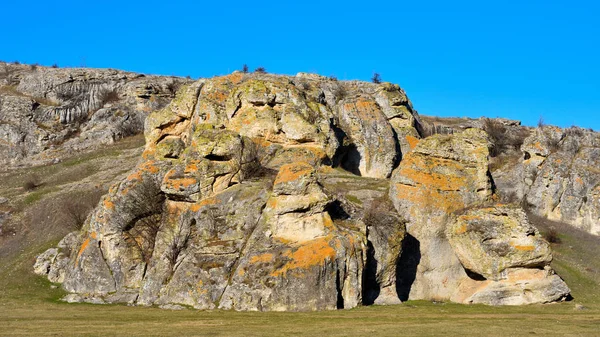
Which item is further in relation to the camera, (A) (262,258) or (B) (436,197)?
(B) (436,197)

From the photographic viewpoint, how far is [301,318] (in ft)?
98.2

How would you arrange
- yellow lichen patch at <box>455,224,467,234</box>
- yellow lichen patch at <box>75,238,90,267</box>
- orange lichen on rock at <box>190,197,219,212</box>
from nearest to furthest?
yellow lichen patch at <box>455,224,467,234</box>
orange lichen on rock at <box>190,197,219,212</box>
yellow lichen patch at <box>75,238,90,267</box>

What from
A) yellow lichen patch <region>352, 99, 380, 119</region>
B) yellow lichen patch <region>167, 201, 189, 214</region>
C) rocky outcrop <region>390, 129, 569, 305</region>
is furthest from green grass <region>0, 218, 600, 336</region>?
yellow lichen patch <region>352, 99, 380, 119</region>

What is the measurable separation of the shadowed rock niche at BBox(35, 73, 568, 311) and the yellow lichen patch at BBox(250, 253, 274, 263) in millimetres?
60

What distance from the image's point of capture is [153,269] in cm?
3859

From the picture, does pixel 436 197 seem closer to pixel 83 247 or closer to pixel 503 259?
pixel 503 259

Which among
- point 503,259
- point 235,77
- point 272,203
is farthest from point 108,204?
point 503,259

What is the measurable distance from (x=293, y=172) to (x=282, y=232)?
3750mm

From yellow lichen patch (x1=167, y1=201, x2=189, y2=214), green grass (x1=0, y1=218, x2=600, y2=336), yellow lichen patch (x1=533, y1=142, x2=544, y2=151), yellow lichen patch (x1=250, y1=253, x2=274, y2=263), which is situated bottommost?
green grass (x1=0, y1=218, x2=600, y2=336)

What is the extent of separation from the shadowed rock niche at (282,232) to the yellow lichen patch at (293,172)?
5.4 inches

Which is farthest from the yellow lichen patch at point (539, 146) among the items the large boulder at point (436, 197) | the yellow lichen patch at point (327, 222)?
the yellow lichen patch at point (327, 222)

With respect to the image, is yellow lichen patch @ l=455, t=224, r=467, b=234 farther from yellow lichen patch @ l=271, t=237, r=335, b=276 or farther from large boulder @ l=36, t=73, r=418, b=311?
yellow lichen patch @ l=271, t=237, r=335, b=276

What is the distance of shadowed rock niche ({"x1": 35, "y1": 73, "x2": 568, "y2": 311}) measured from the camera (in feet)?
115

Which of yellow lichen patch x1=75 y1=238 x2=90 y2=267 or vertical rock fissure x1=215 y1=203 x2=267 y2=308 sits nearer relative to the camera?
vertical rock fissure x1=215 y1=203 x2=267 y2=308
